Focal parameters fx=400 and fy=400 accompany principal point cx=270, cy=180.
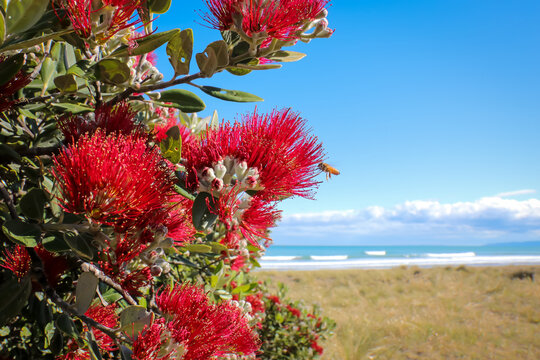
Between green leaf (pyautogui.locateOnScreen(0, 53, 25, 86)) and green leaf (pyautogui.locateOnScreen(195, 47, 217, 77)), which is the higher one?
green leaf (pyautogui.locateOnScreen(195, 47, 217, 77))

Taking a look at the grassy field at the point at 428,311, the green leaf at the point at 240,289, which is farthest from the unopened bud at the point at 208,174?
the grassy field at the point at 428,311

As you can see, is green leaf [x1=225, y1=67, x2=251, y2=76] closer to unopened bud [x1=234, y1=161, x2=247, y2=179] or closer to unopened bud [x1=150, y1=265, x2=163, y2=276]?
unopened bud [x1=234, y1=161, x2=247, y2=179]

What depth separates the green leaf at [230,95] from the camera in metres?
0.82

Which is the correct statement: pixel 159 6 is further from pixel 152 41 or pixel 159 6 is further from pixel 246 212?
pixel 246 212

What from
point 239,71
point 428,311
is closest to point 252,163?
point 239,71

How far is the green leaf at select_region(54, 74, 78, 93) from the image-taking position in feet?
2.53

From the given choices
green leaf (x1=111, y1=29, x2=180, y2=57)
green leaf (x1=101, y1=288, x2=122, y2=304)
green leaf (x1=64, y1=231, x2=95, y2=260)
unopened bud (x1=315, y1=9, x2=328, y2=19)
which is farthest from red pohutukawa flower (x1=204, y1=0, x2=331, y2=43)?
green leaf (x1=101, y1=288, x2=122, y2=304)

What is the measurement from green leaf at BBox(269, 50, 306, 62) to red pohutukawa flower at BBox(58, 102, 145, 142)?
0.31 m

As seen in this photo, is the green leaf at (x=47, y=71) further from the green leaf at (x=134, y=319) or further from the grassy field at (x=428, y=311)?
the grassy field at (x=428, y=311)

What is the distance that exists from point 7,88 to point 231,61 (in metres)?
0.44

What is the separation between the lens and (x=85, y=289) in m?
0.72

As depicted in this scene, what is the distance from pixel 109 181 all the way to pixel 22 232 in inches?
7.5

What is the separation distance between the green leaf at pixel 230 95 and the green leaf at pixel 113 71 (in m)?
0.15

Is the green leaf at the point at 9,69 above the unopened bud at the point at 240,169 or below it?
above
